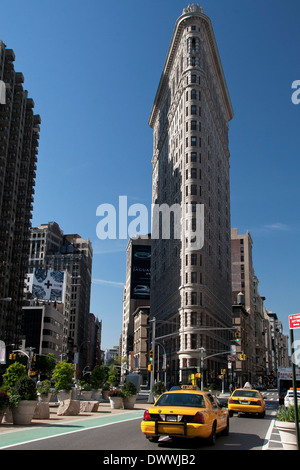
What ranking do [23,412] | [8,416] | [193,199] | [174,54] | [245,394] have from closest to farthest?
1. [23,412]
2. [8,416]
3. [245,394]
4. [193,199]
5. [174,54]

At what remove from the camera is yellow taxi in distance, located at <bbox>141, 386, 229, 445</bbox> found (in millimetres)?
12688

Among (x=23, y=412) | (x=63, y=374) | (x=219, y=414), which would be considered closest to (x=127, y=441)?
(x=219, y=414)

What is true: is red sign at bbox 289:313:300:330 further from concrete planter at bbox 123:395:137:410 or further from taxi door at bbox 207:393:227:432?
concrete planter at bbox 123:395:137:410

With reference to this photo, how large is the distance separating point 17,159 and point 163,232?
115ft

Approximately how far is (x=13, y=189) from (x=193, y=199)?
38034 millimetres

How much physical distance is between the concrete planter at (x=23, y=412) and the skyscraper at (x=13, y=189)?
239ft

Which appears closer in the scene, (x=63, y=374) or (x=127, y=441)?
(x=127, y=441)

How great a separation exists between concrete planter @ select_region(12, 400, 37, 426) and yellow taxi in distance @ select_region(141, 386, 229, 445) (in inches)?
246

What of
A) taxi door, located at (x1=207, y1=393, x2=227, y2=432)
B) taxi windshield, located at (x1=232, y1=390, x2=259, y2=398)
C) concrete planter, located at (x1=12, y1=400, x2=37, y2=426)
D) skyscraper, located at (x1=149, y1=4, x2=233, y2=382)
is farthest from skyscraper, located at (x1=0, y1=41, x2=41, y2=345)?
taxi door, located at (x1=207, y1=393, x2=227, y2=432)

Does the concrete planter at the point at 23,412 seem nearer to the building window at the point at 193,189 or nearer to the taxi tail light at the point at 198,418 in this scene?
the taxi tail light at the point at 198,418

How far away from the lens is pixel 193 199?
283 feet

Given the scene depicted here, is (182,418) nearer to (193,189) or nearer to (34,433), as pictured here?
(34,433)

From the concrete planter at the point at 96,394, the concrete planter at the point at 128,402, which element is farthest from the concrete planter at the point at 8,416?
the concrete planter at the point at 96,394

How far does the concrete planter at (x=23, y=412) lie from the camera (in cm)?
1786
